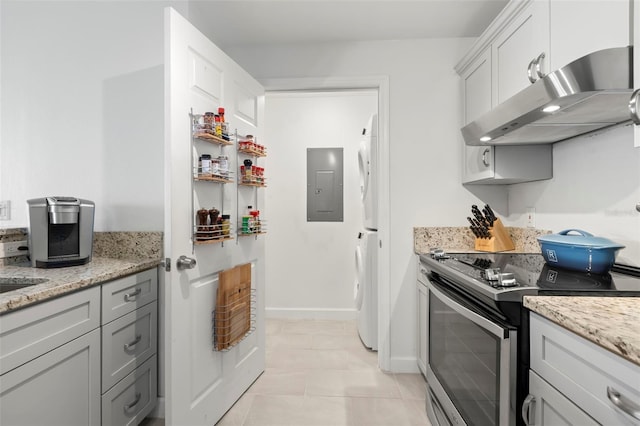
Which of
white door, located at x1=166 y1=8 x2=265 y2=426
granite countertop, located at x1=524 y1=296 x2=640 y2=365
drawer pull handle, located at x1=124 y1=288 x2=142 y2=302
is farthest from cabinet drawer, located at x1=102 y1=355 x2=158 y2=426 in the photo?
granite countertop, located at x1=524 y1=296 x2=640 y2=365

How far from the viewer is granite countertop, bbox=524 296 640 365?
68 centimetres

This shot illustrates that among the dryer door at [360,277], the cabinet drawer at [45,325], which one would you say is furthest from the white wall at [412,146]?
the cabinet drawer at [45,325]

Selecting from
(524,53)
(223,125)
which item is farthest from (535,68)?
(223,125)

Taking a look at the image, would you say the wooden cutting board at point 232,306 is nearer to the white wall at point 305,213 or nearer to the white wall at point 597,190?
the white wall at point 305,213

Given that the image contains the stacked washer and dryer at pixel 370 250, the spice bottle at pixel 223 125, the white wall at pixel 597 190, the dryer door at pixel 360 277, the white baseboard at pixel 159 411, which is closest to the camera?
the white wall at pixel 597 190

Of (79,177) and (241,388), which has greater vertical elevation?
(79,177)

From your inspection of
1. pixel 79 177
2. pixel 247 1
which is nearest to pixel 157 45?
pixel 247 1

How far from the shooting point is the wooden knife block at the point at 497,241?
206 centimetres

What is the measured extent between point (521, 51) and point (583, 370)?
1.44 meters

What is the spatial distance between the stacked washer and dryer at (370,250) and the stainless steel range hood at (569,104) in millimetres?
978

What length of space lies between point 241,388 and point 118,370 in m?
0.78

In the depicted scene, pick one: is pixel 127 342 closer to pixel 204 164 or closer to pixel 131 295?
pixel 131 295

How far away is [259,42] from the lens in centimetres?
245

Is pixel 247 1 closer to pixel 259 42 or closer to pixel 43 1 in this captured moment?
pixel 259 42
